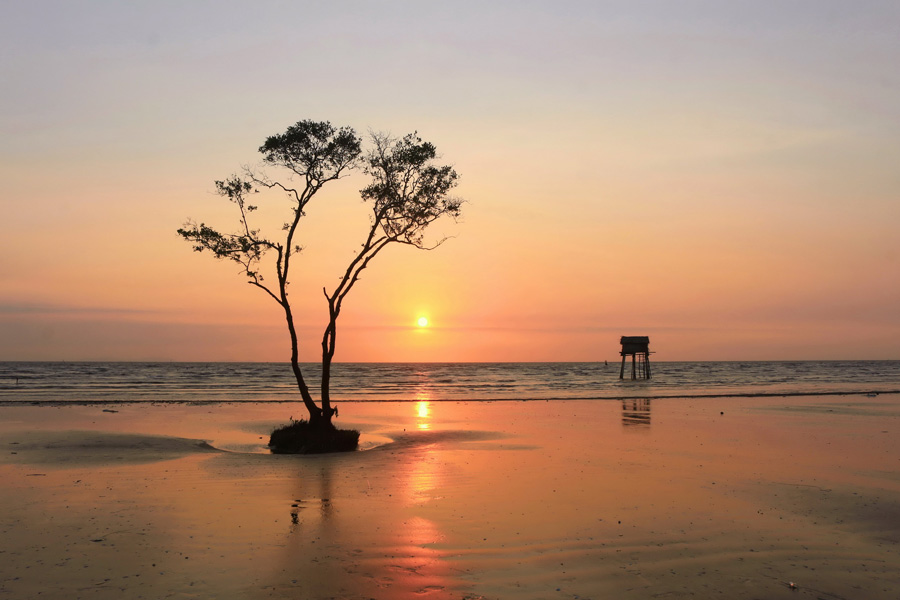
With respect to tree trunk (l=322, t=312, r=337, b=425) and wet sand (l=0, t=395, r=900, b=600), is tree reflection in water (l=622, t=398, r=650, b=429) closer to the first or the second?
wet sand (l=0, t=395, r=900, b=600)

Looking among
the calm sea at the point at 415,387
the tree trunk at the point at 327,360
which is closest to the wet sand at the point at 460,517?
the tree trunk at the point at 327,360

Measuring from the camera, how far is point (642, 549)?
31.9ft

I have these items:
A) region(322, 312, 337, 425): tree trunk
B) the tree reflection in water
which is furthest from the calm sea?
region(322, 312, 337, 425): tree trunk

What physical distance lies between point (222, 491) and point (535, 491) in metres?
6.49

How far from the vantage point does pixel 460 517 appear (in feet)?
37.9

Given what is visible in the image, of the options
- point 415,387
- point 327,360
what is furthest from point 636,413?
point 415,387

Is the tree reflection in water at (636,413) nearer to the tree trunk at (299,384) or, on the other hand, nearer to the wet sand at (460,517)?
the wet sand at (460,517)

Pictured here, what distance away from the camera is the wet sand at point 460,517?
8.39 meters

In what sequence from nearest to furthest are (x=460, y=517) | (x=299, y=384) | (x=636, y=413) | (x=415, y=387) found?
(x=460, y=517)
(x=299, y=384)
(x=636, y=413)
(x=415, y=387)

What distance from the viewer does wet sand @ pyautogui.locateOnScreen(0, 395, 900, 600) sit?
8.39 meters

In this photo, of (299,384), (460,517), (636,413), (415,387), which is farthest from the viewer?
(415,387)

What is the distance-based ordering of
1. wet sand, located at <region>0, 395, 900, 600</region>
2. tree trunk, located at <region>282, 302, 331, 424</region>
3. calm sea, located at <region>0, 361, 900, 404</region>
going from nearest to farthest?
wet sand, located at <region>0, 395, 900, 600</region> < tree trunk, located at <region>282, 302, 331, 424</region> < calm sea, located at <region>0, 361, 900, 404</region>

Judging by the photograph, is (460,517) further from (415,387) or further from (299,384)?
(415,387)

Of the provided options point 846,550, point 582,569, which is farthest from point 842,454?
point 582,569
